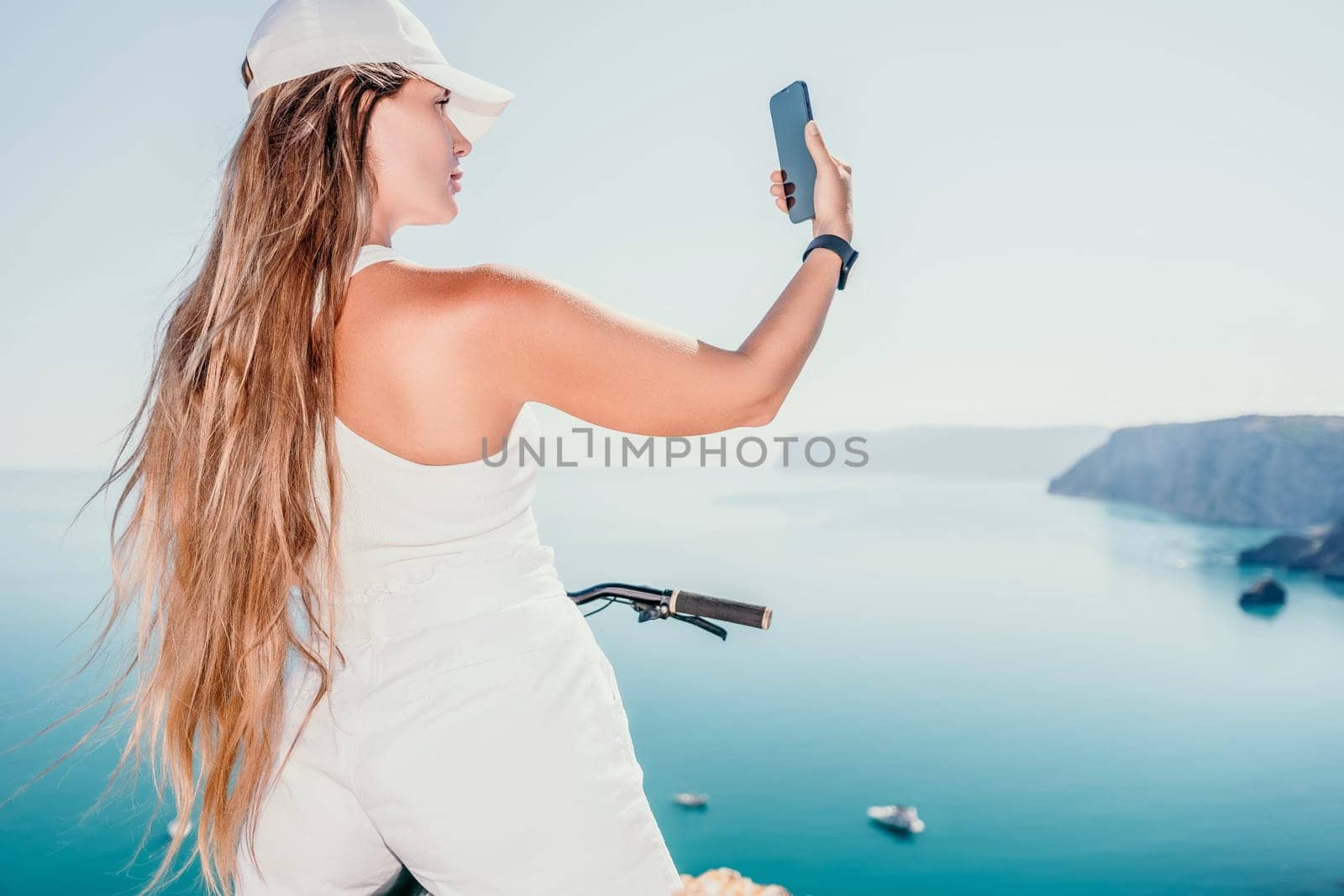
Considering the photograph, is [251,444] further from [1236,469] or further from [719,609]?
[1236,469]

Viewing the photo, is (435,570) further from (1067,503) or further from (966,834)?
(1067,503)

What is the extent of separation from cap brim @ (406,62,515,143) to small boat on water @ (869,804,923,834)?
16.4ft

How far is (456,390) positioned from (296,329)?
0.18 metres

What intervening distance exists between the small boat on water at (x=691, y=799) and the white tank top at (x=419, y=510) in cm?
453

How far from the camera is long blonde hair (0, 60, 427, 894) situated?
28.8 inches

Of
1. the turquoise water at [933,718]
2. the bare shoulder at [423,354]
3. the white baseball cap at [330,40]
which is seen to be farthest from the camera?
the turquoise water at [933,718]

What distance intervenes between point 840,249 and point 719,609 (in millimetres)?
535

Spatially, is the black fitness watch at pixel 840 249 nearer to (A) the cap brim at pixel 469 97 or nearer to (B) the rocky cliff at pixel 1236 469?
(A) the cap brim at pixel 469 97

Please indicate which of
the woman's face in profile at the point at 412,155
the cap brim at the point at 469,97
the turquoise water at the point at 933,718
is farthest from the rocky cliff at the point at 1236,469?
the woman's face in profile at the point at 412,155

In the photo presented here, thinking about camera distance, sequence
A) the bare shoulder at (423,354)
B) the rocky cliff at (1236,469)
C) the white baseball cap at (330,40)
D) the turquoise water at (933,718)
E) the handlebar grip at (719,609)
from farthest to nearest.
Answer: the rocky cliff at (1236,469), the turquoise water at (933,718), the handlebar grip at (719,609), the white baseball cap at (330,40), the bare shoulder at (423,354)

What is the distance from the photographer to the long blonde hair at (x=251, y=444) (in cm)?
73

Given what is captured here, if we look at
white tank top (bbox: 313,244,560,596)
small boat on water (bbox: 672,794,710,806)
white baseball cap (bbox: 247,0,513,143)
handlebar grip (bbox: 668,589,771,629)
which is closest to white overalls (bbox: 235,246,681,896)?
white tank top (bbox: 313,244,560,596)

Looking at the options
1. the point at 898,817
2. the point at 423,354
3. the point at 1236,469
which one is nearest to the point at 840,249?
the point at 423,354

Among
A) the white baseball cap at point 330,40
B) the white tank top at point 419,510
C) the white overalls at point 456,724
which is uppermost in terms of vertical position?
the white baseball cap at point 330,40
